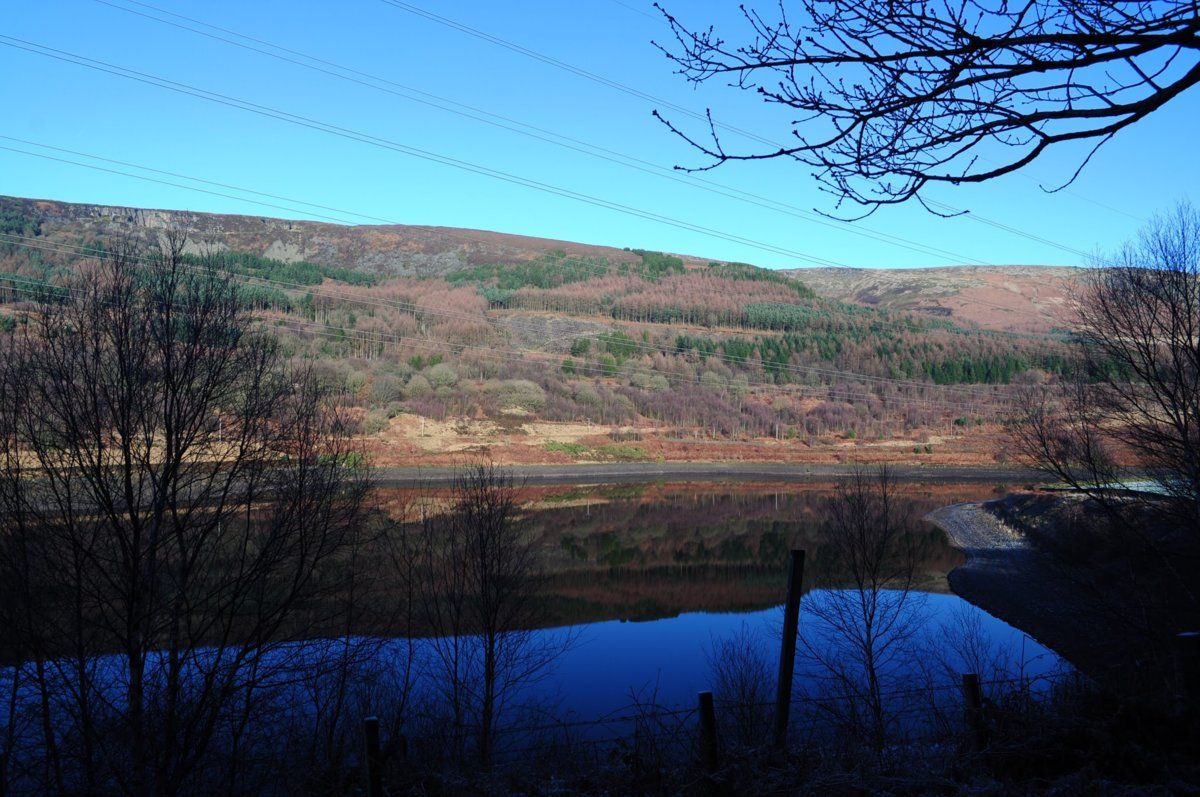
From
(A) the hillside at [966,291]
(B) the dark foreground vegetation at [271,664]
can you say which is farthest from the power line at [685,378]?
(B) the dark foreground vegetation at [271,664]

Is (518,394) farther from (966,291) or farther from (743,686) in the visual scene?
(966,291)

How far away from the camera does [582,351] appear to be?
72125mm

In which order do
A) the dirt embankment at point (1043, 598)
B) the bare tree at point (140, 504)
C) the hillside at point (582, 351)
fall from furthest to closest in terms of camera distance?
the hillside at point (582, 351) → the dirt embankment at point (1043, 598) → the bare tree at point (140, 504)

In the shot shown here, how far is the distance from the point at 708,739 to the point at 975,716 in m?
1.81

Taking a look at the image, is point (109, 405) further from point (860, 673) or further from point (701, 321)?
point (701, 321)

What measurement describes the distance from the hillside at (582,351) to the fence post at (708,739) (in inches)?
1234

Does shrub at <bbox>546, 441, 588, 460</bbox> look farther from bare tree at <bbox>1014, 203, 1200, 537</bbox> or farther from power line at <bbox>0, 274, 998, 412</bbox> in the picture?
bare tree at <bbox>1014, 203, 1200, 537</bbox>

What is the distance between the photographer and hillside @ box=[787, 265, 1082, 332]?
115 meters

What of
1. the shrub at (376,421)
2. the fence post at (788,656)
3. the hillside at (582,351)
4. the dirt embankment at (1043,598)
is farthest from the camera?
the hillside at (582,351)

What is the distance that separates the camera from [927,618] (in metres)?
17.8

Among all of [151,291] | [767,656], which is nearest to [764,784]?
[151,291]

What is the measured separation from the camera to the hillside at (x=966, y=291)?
115 m

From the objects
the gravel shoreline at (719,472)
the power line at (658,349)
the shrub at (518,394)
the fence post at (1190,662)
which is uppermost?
the power line at (658,349)

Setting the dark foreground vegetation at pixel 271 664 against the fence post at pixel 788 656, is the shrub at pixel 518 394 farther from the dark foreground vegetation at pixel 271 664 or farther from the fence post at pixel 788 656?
the fence post at pixel 788 656
